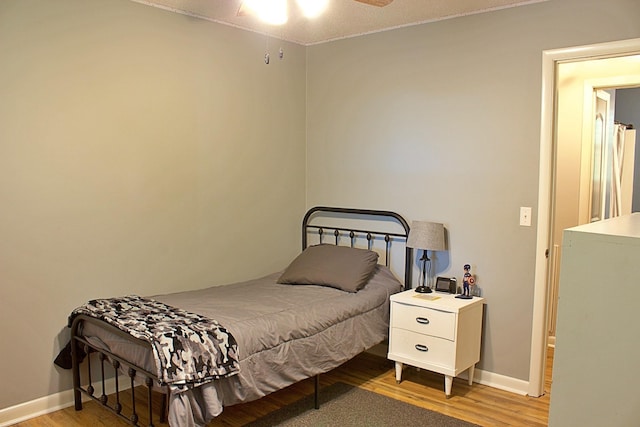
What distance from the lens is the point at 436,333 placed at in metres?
3.18

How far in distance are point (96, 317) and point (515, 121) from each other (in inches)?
106

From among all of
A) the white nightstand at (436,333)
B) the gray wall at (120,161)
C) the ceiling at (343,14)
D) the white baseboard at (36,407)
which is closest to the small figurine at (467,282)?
the white nightstand at (436,333)

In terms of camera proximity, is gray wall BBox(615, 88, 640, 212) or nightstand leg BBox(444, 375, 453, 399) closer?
nightstand leg BBox(444, 375, 453, 399)

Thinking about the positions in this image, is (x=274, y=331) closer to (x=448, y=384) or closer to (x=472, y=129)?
(x=448, y=384)

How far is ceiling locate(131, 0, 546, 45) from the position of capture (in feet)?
10.5

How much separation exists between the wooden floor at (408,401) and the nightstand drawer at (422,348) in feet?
0.74

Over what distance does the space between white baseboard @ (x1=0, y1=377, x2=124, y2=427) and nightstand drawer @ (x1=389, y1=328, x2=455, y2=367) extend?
192 cm

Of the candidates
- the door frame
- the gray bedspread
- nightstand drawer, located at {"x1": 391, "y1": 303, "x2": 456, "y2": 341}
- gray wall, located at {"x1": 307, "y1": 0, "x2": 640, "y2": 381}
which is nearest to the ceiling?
gray wall, located at {"x1": 307, "y1": 0, "x2": 640, "y2": 381}

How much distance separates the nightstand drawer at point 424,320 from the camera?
10.3ft

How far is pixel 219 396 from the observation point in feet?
7.95

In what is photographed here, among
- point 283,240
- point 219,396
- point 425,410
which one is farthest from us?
point 283,240

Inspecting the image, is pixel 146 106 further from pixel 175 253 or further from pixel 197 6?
pixel 175 253

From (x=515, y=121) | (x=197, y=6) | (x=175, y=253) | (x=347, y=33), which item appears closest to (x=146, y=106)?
(x=197, y=6)

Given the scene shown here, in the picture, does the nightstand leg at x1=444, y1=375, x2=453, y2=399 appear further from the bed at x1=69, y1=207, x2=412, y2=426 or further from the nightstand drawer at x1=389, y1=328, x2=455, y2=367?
the bed at x1=69, y1=207, x2=412, y2=426
